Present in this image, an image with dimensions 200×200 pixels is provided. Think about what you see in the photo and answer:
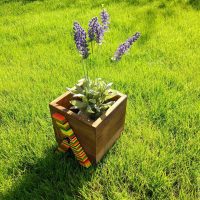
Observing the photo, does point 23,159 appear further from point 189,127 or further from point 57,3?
point 57,3

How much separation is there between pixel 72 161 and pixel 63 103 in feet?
1.59

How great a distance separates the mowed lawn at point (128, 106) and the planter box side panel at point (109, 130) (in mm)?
89

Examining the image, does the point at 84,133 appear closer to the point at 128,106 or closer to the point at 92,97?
the point at 92,97

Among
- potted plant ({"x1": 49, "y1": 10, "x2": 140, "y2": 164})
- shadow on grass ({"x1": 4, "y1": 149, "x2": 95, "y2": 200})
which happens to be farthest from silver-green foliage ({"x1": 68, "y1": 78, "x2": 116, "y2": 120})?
shadow on grass ({"x1": 4, "y1": 149, "x2": 95, "y2": 200})

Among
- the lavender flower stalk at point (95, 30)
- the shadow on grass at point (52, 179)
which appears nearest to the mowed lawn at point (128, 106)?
the shadow on grass at point (52, 179)

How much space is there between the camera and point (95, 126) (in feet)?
5.53

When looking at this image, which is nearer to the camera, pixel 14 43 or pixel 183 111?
pixel 183 111

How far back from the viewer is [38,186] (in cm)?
185

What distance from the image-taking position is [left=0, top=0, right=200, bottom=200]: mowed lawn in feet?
6.13

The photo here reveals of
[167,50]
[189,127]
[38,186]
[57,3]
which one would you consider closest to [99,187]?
[38,186]

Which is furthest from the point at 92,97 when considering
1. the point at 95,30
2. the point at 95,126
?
the point at 95,30

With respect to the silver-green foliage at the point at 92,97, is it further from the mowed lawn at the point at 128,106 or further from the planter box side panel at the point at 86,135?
the mowed lawn at the point at 128,106

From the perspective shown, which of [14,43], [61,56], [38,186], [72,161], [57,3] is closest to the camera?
[38,186]

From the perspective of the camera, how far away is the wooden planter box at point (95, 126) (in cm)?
175
